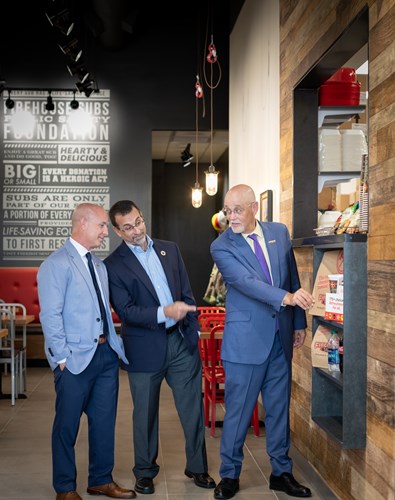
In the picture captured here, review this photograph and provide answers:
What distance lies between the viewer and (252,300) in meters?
3.96

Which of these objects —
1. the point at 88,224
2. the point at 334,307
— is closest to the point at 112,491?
the point at 88,224

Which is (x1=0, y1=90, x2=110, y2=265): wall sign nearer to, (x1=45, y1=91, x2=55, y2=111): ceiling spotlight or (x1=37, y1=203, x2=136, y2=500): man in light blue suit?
(x1=45, y1=91, x2=55, y2=111): ceiling spotlight

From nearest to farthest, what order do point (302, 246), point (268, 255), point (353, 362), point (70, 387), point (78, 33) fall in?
1. point (353, 362)
2. point (70, 387)
3. point (268, 255)
4. point (302, 246)
5. point (78, 33)

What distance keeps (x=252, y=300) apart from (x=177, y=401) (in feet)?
2.46

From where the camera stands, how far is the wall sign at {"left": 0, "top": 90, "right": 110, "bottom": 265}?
30.3 feet

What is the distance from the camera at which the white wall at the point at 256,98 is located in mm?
5785

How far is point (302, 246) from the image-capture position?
4715 millimetres

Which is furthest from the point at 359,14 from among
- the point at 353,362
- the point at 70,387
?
the point at 70,387

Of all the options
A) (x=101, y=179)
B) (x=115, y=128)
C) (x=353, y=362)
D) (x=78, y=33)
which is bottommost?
(x=353, y=362)

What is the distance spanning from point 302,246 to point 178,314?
4.17 feet

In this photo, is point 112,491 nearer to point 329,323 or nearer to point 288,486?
point 288,486

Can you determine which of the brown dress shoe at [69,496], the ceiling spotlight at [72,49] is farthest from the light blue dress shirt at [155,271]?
the ceiling spotlight at [72,49]

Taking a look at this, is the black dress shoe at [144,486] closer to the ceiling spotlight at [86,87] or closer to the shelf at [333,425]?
the shelf at [333,425]

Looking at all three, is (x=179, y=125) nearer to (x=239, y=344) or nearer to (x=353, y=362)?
(x=239, y=344)
